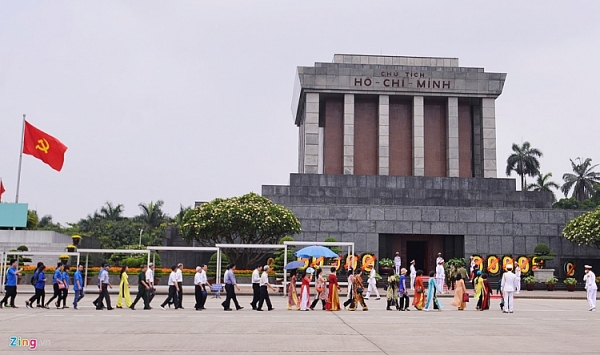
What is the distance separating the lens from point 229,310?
21.0 m

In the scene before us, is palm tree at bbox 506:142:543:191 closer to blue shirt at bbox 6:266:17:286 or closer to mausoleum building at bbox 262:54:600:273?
mausoleum building at bbox 262:54:600:273

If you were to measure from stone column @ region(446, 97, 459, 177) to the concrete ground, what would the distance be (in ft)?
80.0

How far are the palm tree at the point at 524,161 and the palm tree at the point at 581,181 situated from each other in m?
4.63

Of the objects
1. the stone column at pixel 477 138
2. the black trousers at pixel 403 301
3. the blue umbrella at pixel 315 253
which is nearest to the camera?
the black trousers at pixel 403 301

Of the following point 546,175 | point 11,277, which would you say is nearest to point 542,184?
point 546,175

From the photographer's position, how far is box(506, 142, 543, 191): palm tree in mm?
81625

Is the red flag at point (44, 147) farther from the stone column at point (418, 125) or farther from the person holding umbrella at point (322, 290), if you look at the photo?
the stone column at point (418, 125)

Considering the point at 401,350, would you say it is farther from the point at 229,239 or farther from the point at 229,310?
the point at 229,239

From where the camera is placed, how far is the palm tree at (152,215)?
83.0m

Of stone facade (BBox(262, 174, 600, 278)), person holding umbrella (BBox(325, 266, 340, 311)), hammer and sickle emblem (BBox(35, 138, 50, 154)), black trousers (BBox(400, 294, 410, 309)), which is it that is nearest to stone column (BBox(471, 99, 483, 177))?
stone facade (BBox(262, 174, 600, 278))

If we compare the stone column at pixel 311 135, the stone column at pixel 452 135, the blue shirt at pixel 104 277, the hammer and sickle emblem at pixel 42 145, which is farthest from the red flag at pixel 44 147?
the stone column at pixel 452 135

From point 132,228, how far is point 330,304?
57384mm

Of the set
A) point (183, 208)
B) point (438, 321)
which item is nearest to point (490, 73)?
point (438, 321)

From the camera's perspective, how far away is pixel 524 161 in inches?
3226
